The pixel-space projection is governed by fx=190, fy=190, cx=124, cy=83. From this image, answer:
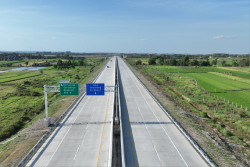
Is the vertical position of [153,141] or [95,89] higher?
[95,89]

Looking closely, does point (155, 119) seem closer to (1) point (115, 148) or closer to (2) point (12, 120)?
(1) point (115, 148)

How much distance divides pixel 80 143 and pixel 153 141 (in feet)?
27.2

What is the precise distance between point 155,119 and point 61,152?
47.2 ft

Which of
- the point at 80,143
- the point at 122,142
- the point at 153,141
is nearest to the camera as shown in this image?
the point at 122,142

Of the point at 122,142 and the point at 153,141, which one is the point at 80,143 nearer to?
the point at 122,142

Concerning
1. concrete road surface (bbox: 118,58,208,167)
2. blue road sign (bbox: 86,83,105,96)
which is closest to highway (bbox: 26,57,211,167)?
concrete road surface (bbox: 118,58,208,167)

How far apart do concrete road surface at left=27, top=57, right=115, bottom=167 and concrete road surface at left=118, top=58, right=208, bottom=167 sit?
2441mm

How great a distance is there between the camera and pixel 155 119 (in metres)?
28.6

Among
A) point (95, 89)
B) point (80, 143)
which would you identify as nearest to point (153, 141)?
point (80, 143)

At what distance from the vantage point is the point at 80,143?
21.4m

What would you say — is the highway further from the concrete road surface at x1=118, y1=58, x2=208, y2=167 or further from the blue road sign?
the blue road sign

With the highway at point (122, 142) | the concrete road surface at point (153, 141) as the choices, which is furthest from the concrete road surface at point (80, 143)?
the concrete road surface at point (153, 141)

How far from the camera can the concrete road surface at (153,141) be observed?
1806 centimetres

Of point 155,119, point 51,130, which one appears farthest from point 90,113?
point 155,119
